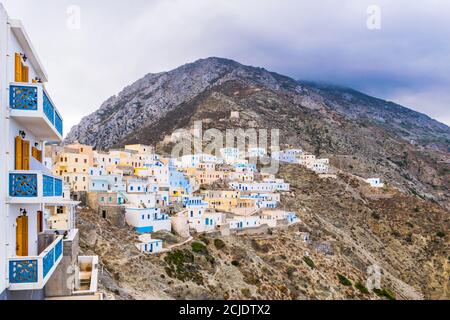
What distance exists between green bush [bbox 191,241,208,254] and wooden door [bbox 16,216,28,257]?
105ft

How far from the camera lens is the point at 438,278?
5775 centimetres

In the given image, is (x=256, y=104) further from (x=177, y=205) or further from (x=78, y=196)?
(x=78, y=196)

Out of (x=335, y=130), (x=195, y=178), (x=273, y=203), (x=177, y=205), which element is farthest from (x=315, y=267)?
(x=335, y=130)

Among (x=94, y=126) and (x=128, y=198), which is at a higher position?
(x=94, y=126)

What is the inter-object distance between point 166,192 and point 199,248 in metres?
9.47

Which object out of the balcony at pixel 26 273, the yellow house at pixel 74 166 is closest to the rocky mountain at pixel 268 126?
the yellow house at pixel 74 166

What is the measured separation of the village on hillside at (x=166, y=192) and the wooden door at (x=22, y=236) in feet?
59.3

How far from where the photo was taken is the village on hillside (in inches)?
1521

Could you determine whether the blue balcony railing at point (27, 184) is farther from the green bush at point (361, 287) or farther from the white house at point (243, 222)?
the green bush at point (361, 287)

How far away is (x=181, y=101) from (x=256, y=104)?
3773cm

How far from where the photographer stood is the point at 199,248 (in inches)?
1553

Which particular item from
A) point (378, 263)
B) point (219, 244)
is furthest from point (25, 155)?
point (378, 263)

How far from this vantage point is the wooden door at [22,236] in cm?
696
